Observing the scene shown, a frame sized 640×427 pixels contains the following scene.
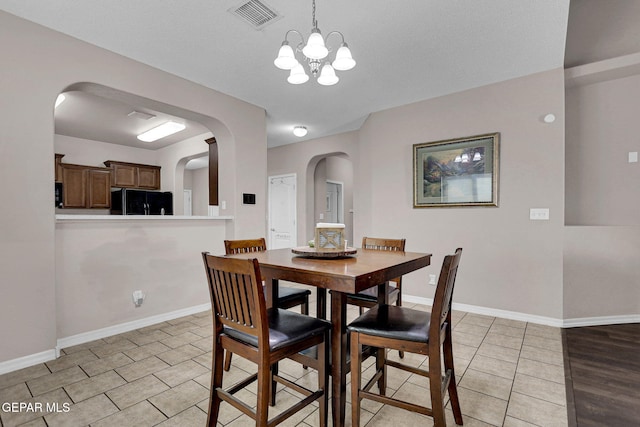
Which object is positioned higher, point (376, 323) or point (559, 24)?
point (559, 24)

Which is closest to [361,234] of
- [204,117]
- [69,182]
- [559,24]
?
[204,117]

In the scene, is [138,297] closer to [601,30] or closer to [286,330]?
[286,330]

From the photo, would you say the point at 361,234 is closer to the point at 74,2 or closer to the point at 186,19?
the point at 186,19

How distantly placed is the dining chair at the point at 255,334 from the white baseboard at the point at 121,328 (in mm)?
1889

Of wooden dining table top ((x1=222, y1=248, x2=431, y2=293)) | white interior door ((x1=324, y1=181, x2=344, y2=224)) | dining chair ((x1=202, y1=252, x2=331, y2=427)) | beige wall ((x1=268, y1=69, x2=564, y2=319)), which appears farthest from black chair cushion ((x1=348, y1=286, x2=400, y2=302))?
white interior door ((x1=324, y1=181, x2=344, y2=224))

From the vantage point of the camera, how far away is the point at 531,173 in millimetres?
3230

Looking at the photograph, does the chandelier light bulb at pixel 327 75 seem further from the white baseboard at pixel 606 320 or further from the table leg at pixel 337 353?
Result: the white baseboard at pixel 606 320

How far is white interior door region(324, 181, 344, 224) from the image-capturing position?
7.73m

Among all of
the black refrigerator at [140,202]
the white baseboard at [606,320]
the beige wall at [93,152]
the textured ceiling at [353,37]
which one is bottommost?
the white baseboard at [606,320]

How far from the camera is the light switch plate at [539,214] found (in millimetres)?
3168

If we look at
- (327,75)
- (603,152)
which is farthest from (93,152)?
(603,152)

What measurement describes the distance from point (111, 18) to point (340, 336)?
276 centimetres

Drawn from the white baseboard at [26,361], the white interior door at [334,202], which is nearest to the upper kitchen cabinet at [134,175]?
the white interior door at [334,202]

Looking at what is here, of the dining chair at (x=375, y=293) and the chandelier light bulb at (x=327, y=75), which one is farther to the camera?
the dining chair at (x=375, y=293)
